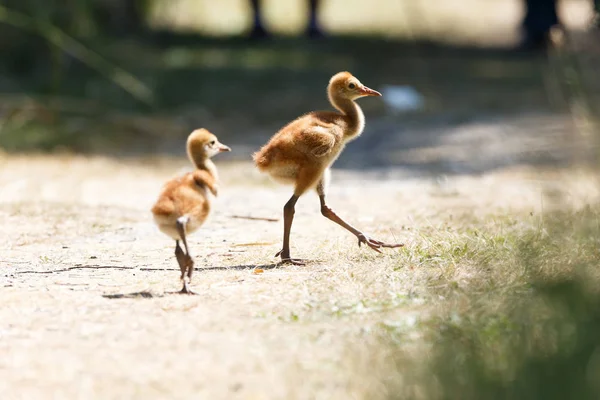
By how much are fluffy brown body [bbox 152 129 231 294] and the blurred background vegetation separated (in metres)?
1.51

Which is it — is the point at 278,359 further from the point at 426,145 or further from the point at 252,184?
the point at 426,145

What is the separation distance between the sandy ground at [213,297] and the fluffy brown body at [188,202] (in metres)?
0.27

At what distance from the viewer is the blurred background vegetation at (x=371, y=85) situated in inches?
160

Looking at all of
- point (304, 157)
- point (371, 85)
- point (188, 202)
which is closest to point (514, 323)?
point (188, 202)

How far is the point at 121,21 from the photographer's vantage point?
20641 millimetres

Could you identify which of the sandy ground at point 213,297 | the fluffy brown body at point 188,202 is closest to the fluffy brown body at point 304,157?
the sandy ground at point 213,297

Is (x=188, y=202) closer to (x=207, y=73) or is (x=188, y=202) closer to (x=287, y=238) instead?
(x=287, y=238)

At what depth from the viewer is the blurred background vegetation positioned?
13.3 ft

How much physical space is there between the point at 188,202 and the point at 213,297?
1.96 ft

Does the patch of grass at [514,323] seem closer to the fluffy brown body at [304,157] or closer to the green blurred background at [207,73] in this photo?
the fluffy brown body at [304,157]

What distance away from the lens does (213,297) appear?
585 centimetres

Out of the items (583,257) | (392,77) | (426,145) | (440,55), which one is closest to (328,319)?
(583,257)

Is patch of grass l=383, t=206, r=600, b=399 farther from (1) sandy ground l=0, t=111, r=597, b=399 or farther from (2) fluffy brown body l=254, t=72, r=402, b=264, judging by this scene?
(2) fluffy brown body l=254, t=72, r=402, b=264

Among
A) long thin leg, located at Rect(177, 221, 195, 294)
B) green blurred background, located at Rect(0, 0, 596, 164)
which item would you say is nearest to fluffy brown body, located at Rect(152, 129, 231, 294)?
long thin leg, located at Rect(177, 221, 195, 294)
